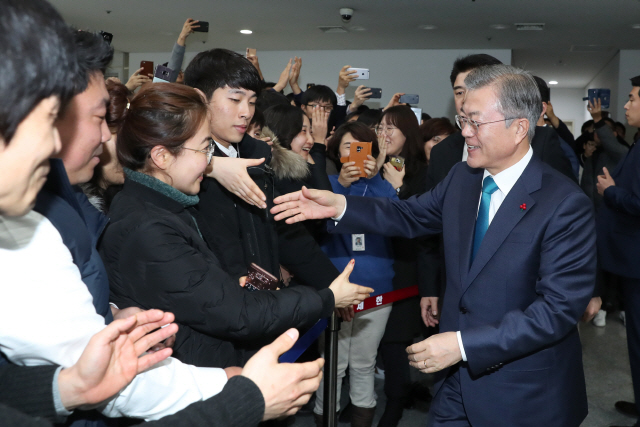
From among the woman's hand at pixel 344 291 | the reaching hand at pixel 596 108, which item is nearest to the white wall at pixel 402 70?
the reaching hand at pixel 596 108

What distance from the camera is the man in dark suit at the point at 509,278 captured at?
5.52ft

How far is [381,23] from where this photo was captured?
8.37 metres

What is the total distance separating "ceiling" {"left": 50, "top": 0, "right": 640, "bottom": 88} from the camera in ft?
24.1

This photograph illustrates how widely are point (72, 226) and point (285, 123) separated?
2102mm

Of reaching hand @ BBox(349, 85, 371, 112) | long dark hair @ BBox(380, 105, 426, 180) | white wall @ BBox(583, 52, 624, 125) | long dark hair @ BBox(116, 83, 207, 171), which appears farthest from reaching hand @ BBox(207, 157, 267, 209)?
white wall @ BBox(583, 52, 624, 125)

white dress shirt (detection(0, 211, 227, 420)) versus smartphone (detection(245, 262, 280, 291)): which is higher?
white dress shirt (detection(0, 211, 227, 420))

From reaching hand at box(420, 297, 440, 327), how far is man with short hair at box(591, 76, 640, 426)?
1.15 meters

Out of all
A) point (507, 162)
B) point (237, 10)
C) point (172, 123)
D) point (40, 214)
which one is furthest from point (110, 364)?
point (237, 10)

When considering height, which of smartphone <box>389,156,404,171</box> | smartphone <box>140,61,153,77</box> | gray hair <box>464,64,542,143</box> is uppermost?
smartphone <box>140,61,153,77</box>

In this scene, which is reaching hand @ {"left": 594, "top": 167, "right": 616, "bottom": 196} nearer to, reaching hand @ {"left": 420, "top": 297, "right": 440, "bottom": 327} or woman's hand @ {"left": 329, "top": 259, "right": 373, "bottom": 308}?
reaching hand @ {"left": 420, "top": 297, "right": 440, "bottom": 327}

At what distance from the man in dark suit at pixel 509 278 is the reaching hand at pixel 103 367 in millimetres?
996

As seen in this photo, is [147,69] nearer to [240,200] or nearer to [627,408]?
[240,200]

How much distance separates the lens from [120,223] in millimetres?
1455

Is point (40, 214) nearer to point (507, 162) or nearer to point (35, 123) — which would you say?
point (35, 123)
